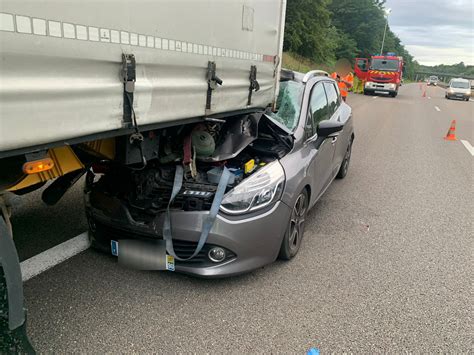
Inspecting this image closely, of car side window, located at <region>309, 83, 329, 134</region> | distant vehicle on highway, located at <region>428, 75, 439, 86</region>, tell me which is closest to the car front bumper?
car side window, located at <region>309, 83, 329, 134</region>

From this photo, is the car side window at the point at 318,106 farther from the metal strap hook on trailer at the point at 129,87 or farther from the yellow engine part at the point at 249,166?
the metal strap hook on trailer at the point at 129,87

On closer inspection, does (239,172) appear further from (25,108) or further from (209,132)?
(25,108)

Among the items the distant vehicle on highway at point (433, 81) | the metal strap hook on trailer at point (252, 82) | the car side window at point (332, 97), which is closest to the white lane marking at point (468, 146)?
the car side window at point (332, 97)

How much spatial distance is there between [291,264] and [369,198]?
2.49m

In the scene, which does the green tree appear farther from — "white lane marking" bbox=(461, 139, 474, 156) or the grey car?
the grey car

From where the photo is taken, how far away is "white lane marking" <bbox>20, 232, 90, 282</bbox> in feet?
10.8

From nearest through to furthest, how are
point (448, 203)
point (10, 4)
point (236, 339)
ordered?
point (10, 4)
point (236, 339)
point (448, 203)

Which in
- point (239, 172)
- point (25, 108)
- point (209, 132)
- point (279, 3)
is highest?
point (279, 3)

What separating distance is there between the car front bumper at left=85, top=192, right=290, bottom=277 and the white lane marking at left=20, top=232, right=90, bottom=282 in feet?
1.59

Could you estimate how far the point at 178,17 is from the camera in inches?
98.2

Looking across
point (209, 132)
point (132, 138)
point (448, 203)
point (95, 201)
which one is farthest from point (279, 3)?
point (448, 203)

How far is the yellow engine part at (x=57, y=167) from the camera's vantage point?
2.13m

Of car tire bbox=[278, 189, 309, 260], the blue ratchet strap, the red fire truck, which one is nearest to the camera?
the blue ratchet strap

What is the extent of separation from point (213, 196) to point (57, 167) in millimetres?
1163
